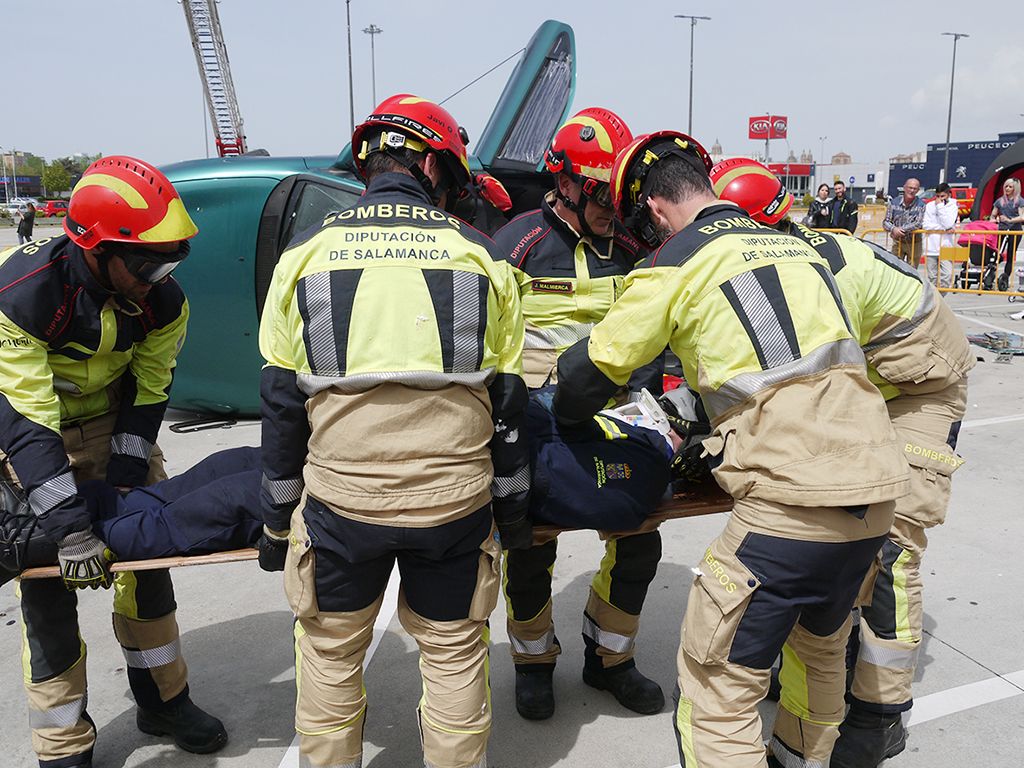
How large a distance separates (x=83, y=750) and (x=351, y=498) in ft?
4.87

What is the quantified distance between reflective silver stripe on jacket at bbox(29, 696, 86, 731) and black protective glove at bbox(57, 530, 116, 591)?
0.47 m

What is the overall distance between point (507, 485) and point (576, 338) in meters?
1.03

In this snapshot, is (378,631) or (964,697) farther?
(378,631)

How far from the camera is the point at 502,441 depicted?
7.47ft

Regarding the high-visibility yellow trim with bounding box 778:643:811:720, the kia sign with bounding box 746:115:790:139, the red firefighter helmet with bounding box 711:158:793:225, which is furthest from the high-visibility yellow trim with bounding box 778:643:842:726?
the kia sign with bounding box 746:115:790:139

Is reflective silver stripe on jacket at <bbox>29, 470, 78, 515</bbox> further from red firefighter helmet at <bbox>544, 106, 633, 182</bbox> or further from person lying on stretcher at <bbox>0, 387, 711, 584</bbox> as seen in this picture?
red firefighter helmet at <bbox>544, 106, 633, 182</bbox>

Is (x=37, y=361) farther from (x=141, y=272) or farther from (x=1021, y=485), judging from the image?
(x=1021, y=485)

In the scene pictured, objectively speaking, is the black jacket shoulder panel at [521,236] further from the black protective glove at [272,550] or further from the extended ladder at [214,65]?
the extended ladder at [214,65]

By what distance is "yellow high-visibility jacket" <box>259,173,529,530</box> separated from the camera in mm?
1982

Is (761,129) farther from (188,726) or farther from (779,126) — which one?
(188,726)

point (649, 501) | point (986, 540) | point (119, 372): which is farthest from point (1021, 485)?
point (119, 372)

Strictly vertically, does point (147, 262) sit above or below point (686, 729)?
above

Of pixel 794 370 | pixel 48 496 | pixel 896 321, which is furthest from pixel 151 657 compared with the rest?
pixel 896 321

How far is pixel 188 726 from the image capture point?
9.39 ft
